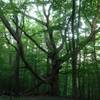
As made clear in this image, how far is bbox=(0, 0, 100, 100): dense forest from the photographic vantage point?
34.5 feet

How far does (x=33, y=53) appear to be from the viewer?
1415 centimetres

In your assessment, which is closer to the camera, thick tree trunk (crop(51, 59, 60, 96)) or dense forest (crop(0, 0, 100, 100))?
dense forest (crop(0, 0, 100, 100))

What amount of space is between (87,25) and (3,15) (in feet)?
11.9

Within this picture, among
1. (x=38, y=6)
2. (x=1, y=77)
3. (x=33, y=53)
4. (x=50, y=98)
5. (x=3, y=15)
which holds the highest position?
(x=38, y=6)

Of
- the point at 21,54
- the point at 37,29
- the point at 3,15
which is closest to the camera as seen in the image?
the point at 3,15

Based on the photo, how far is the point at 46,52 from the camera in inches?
494

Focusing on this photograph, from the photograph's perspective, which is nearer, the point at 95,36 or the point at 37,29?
the point at 95,36

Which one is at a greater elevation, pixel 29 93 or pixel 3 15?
pixel 3 15

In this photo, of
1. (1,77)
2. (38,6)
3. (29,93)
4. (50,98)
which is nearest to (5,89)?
(1,77)

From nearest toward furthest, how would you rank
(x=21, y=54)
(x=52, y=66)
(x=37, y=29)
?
(x=21, y=54), (x=52, y=66), (x=37, y=29)

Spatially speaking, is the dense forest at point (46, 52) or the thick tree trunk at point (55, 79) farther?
the thick tree trunk at point (55, 79)

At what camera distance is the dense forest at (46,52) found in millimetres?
10523

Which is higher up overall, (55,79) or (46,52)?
(46,52)

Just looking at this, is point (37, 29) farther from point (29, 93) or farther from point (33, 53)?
point (29, 93)
